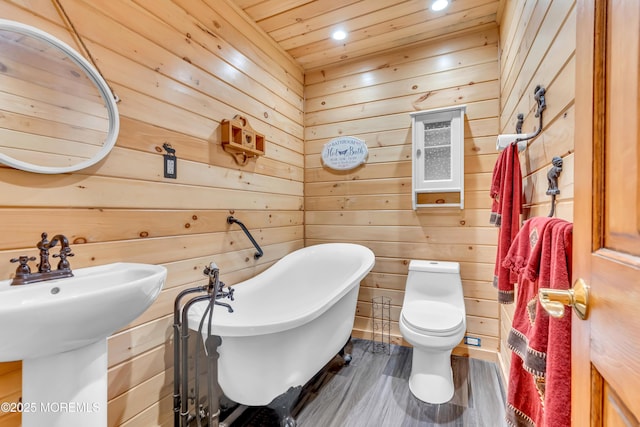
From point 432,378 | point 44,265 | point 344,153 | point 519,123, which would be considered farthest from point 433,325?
point 44,265

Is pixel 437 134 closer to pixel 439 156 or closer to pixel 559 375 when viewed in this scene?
pixel 439 156

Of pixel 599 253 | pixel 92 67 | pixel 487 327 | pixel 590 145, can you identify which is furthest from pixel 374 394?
pixel 92 67

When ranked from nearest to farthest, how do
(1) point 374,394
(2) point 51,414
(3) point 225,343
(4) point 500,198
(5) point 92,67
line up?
(2) point 51,414, (5) point 92,67, (3) point 225,343, (4) point 500,198, (1) point 374,394

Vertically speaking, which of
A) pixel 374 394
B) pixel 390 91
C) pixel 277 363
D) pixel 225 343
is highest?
pixel 390 91

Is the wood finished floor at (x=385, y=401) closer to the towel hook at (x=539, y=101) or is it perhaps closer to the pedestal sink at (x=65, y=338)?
the pedestal sink at (x=65, y=338)

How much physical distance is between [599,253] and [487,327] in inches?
81.5

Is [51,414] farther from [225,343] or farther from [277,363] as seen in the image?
[277,363]

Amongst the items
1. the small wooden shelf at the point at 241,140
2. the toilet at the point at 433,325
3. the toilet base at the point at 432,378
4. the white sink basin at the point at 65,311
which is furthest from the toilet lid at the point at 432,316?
the small wooden shelf at the point at 241,140

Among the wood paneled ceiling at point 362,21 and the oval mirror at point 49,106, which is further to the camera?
the wood paneled ceiling at point 362,21

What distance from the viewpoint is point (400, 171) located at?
2.46 m

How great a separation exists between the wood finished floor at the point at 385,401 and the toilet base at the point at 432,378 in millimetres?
40

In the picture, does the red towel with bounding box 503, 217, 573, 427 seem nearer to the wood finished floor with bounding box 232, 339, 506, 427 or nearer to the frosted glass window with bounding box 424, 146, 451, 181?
the wood finished floor with bounding box 232, 339, 506, 427

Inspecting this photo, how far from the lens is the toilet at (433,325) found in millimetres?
1649

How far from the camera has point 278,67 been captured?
2477mm
